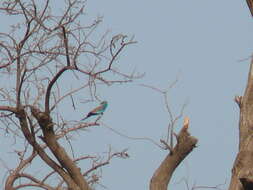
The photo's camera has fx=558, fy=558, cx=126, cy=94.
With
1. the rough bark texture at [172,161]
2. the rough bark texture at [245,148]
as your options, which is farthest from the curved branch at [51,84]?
the rough bark texture at [245,148]

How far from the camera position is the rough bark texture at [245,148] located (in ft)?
13.9

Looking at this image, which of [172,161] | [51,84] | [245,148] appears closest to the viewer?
[245,148]

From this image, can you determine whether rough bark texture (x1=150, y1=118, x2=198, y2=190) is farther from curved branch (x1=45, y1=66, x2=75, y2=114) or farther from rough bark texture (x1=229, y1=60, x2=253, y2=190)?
curved branch (x1=45, y1=66, x2=75, y2=114)

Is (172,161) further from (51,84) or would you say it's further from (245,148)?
(51,84)

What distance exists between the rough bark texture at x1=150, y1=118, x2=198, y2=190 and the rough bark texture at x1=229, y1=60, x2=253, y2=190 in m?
0.78

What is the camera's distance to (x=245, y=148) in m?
4.65

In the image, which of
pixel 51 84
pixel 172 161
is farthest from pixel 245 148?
pixel 51 84

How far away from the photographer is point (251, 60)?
16.5 ft

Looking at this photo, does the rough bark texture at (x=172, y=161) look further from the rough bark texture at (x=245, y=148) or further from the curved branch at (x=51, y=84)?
the curved branch at (x=51, y=84)

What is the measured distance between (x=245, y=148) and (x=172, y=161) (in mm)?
1116

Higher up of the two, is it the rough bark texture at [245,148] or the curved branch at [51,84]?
the curved branch at [51,84]

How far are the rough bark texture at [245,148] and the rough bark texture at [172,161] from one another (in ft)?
2.55

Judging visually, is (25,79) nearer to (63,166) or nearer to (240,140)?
(63,166)

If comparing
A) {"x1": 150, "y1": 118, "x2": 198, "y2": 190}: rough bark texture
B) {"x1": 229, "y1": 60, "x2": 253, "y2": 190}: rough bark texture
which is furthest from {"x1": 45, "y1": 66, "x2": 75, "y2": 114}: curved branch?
{"x1": 229, "y1": 60, "x2": 253, "y2": 190}: rough bark texture
